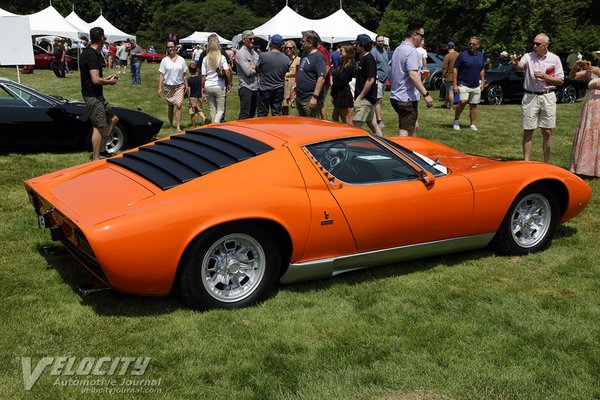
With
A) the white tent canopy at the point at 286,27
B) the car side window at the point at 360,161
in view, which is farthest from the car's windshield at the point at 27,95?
the white tent canopy at the point at 286,27

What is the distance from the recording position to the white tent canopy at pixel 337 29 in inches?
1099

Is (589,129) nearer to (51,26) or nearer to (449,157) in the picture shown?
(449,157)

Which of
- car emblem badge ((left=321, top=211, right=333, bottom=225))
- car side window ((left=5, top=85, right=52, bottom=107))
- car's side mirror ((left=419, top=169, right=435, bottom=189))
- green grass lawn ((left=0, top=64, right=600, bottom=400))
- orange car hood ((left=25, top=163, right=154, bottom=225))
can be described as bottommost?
green grass lawn ((left=0, top=64, right=600, bottom=400))

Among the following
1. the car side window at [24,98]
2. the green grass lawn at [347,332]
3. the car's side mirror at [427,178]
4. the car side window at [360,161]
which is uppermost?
the car side window at [360,161]

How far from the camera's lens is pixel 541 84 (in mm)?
8289

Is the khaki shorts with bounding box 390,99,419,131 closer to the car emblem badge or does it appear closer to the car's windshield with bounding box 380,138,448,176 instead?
the car's windshield with bounding box 380,138,448,176

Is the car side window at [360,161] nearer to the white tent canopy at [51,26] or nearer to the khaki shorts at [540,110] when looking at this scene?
the khaki shorts at [540,110]

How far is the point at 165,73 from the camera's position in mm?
11430

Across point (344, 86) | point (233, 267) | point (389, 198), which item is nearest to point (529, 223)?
point (389, 198)

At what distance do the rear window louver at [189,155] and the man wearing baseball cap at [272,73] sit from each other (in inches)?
195

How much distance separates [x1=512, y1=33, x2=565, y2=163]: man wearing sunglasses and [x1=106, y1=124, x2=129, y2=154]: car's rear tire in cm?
568

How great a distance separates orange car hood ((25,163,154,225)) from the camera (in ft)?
13.0

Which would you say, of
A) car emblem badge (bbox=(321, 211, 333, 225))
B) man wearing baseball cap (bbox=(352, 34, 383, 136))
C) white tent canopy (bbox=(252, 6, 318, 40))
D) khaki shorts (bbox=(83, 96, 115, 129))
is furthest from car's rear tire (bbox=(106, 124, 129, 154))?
white tent canopy (bbox=(252, 6, 318, 40))

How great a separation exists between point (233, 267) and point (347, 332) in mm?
850
